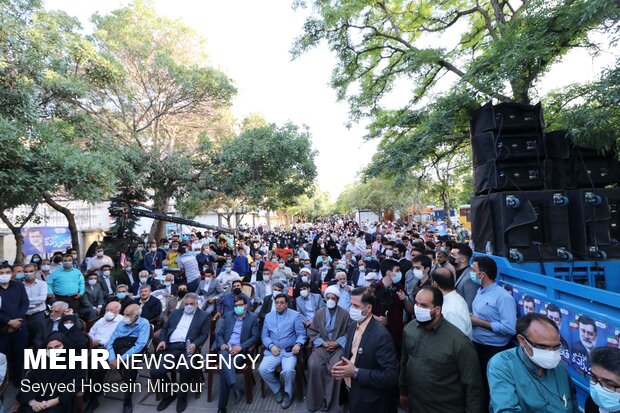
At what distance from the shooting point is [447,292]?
3104mm

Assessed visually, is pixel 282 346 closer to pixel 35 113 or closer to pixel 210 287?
pixel 210 287

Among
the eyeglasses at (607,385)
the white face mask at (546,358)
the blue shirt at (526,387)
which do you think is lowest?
the blue shirt at (526,387)

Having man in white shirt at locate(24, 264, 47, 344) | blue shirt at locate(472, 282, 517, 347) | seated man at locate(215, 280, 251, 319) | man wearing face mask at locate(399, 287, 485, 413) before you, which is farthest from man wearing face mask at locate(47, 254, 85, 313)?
blue shirt at locate(472, 282, 517, 347)

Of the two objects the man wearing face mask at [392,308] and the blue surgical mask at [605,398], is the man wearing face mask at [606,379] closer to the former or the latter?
the blue surgical mask at [605,398]

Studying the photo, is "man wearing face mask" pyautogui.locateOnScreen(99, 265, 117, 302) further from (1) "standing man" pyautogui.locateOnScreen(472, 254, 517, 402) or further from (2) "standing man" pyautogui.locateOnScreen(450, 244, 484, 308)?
(1) "standing man" pyautogui.locateOnScreen(472, 254, 517, 402)

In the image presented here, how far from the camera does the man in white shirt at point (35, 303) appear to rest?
5.12 meters

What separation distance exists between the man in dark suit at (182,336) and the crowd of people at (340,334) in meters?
0.02

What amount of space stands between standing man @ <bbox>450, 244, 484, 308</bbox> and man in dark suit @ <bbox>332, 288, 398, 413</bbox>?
1445 mm

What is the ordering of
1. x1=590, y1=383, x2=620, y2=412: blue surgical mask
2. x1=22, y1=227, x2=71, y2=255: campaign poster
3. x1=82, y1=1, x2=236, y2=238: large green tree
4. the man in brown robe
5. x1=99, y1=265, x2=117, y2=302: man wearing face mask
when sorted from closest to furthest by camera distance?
1. x1=590, y1=383, x2=620, y2=412: blue surgical mask
2. the man in brown robe
3. x1=99, y1=265, x2=117, y2=302: man wearing face mask
4. x1=22, y1=227, x2=71, y2=255: campaign poster
5. x1=82, y1=1, x2=236, y2=238: large green tree

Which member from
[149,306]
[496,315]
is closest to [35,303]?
[149,306]

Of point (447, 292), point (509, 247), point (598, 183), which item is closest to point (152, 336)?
point (447, 292)

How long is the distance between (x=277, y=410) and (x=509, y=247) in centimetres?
370

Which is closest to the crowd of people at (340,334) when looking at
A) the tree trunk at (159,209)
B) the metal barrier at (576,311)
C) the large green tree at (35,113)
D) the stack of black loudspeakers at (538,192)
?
the metal barrier at (576,311)

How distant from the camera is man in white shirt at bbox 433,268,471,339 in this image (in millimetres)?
2871
